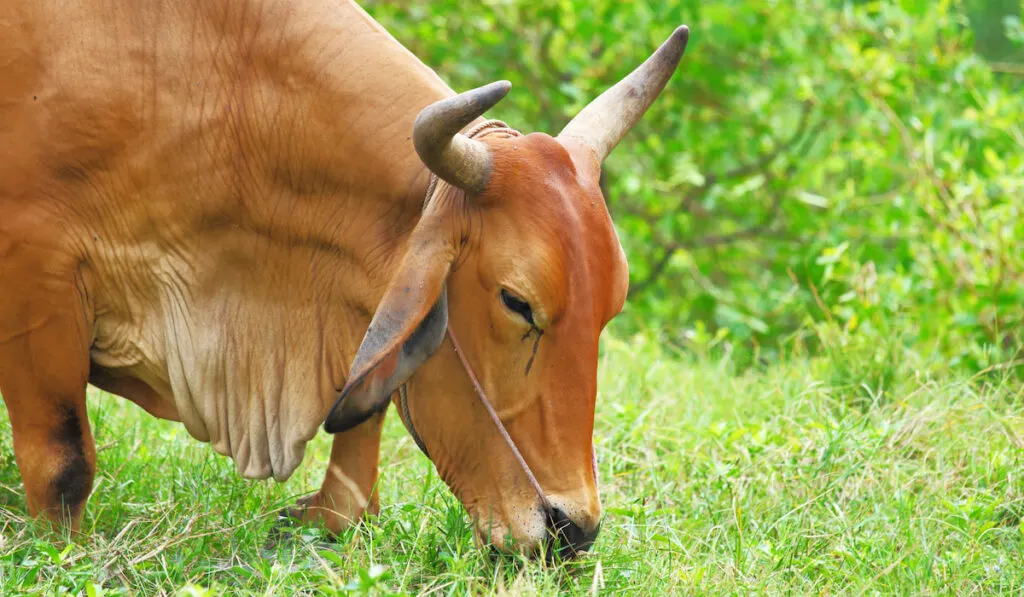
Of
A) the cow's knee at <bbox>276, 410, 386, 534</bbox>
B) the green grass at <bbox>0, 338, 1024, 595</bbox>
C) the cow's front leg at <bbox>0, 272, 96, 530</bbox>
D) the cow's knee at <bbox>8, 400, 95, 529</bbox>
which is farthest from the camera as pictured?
the cow's knee at <bbox>276, 410, 386, 534</bbox>

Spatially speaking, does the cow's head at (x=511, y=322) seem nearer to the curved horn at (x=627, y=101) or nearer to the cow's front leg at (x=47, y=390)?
the curved horn at (x=627, y=101)

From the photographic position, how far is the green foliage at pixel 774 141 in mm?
6230

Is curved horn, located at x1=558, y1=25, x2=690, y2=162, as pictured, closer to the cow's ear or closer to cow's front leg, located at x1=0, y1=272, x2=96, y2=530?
the cow's ear

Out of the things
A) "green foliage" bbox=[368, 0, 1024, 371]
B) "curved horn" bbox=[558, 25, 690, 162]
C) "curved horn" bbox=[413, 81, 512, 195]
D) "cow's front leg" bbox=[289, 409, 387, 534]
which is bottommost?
"green foliage" bbox=[368, 0, 1024, 371]

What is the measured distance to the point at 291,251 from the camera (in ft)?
11.4

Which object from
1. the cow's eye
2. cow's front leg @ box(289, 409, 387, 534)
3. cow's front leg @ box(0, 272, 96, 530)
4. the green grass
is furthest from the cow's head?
cow's front leg @ box(0, 272, 96, 530)

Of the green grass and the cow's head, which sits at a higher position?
the cow's head

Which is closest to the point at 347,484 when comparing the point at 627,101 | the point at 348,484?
the point at 348,484

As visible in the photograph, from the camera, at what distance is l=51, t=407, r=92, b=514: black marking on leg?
353cm

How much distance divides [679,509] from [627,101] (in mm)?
1409

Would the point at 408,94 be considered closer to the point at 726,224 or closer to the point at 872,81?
the point at 872,81

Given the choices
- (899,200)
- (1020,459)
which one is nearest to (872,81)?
(899,200)

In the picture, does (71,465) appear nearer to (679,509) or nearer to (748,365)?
(679,509)

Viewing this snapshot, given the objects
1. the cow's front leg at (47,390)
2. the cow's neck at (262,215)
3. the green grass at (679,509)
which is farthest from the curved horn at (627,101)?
the cow's front leg at (47,390)
